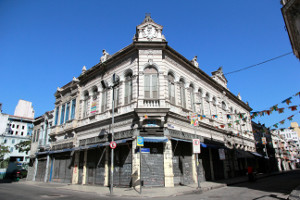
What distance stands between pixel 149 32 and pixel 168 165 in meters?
11.5

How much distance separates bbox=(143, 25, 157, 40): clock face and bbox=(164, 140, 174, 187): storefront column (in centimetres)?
934

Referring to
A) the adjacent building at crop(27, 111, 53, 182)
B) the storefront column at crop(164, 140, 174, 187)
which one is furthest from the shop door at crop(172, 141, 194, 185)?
the adjacent building at crop(27, 111, 53, 182)

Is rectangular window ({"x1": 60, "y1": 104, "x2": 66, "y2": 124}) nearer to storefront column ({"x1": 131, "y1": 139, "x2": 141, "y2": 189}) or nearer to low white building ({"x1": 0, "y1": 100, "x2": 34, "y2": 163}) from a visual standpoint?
storefront column ({"x1": 131, "y1": 139, "x2": 141, "y2": 189})

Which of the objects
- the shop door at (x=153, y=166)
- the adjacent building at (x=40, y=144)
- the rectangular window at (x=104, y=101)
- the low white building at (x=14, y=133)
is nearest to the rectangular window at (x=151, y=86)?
the shop door at (x=153, y=166)

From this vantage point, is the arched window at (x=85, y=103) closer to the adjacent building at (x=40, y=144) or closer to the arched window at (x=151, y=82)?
the adjacent building at (x=40, y=144)

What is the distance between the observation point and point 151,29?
58.3 feet

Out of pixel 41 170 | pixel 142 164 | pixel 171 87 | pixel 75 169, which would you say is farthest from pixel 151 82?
pixel 41 170

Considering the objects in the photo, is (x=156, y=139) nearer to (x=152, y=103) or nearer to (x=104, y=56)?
(x=152, y=103)

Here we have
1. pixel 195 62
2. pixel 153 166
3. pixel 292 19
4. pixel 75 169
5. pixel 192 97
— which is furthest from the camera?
pixel 195 62

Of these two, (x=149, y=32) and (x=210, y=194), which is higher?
(x=149, y=32)

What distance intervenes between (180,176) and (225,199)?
6527mm

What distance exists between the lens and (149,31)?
17.8 m

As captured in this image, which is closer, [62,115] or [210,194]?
[210,194]

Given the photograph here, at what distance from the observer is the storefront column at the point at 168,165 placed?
14.3 meters
